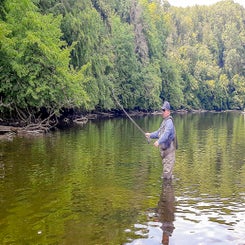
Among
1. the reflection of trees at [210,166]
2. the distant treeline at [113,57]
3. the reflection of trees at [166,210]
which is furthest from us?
the distant treeline at [113,57]

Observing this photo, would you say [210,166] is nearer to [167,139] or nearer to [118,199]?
[167,139]

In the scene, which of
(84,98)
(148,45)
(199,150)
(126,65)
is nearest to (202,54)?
(148,45)

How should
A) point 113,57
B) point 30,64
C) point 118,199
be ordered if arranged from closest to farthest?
1. point 118,199
2. point 30,64
3. point 113,57

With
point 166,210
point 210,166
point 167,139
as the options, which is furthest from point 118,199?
point 210,166

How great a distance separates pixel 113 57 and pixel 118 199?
2066 inches

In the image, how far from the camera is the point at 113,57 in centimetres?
6244

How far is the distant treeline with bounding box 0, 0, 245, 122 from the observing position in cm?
3094

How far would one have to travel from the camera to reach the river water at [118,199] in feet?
27.9

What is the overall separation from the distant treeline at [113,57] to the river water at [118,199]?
1085 centimetres

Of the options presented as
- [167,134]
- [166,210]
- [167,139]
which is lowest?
[166,210]

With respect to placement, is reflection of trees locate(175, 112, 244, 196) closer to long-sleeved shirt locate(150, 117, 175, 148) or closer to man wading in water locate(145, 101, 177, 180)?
man wading in water locate(145, 101, 177, 180)

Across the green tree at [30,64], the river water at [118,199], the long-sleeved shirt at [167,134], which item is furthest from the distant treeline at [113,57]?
the long-sleeved shirt at [167,134]

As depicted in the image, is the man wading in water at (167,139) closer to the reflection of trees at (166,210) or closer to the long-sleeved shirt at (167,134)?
the long-sleeved shirt at (167,134)

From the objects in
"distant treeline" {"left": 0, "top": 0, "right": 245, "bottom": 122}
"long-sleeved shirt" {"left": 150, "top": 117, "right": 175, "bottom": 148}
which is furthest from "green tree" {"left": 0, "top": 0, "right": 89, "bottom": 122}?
"long-sleeved shirt" {"left": 150, "top": 117, "right": 175, "bottom": 148}
